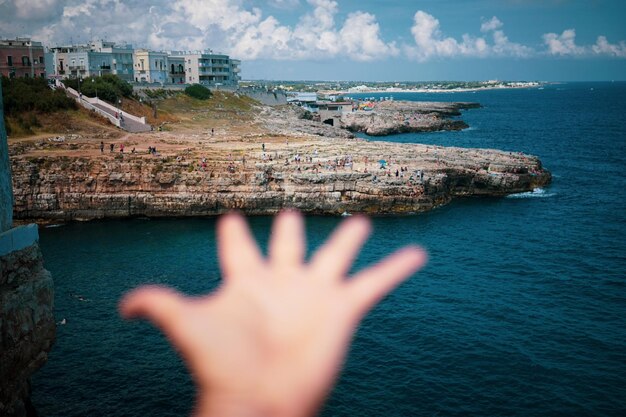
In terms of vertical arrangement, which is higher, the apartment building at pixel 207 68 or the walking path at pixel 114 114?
the apartment building at pixel 207 68

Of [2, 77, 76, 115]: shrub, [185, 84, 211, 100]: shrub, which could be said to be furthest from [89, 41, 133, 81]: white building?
[2, 77, 76, 115]: shrub

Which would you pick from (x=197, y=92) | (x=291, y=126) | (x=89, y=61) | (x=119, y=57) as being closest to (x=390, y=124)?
(x=291, y=126)

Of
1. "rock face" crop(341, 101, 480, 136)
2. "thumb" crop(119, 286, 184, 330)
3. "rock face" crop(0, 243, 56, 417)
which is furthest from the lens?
"rock face" crop(341, 101, 480, 136)

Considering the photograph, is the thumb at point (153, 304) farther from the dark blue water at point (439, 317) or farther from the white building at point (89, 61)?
the white building at point (89, 61)

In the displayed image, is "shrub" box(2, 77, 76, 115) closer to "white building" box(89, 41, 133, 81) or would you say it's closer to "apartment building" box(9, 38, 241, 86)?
"apartment building" box(9, 38, 241, 86)

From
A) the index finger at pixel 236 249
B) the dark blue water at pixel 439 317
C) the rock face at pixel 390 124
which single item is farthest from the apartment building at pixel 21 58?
the rock face at pixel 390 124

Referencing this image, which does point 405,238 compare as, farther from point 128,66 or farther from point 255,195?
point 128,66
